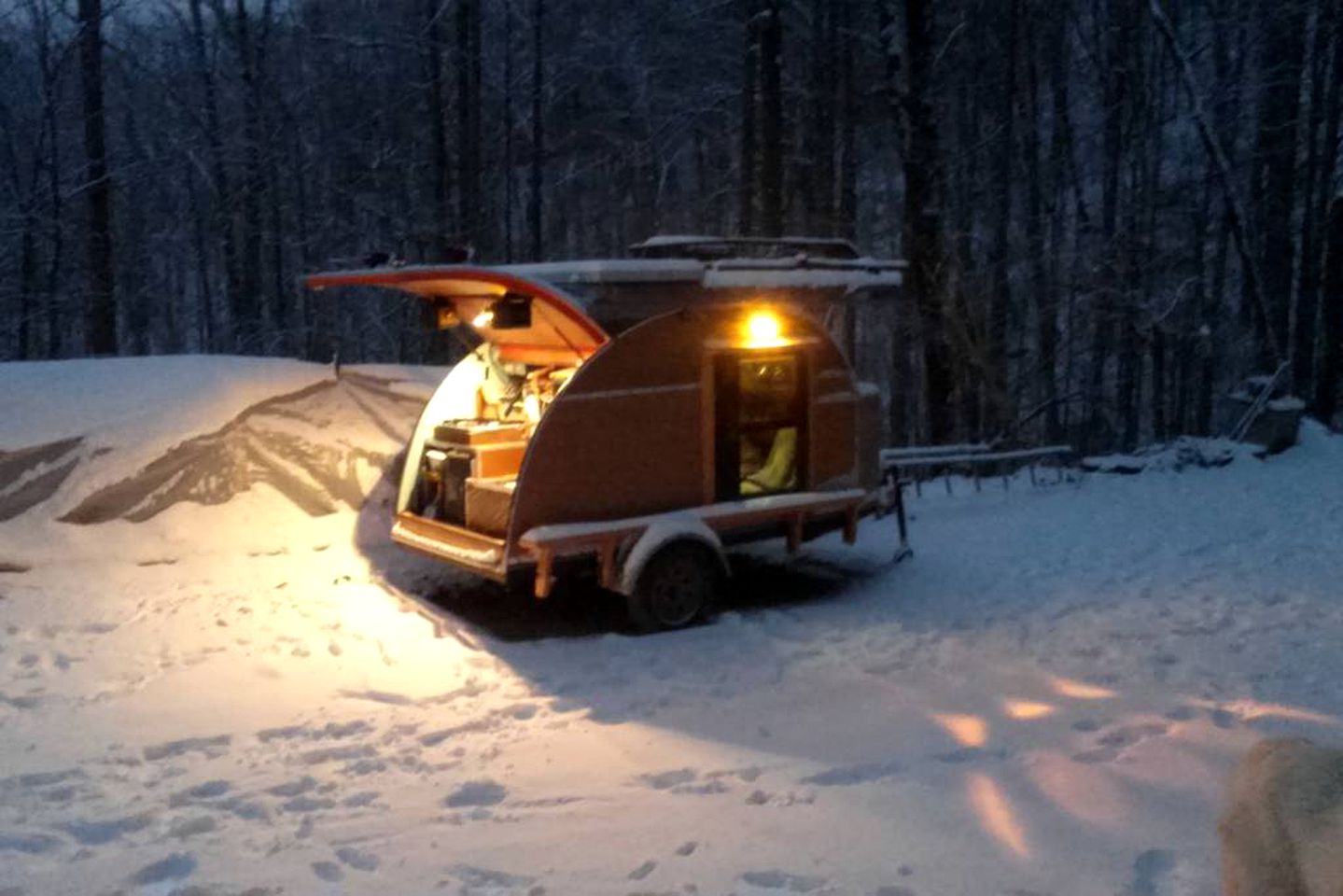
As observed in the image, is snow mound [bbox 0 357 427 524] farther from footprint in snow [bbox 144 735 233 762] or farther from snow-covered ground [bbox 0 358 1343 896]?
footprint in snow [bbox 144 735 233 762]

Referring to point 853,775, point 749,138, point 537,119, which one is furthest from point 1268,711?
point 537,119

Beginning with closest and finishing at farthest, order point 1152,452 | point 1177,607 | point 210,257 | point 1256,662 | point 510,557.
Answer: point 1256,662 → point 510,557 → point 1177,607 → point 1152,452 → point 210,257

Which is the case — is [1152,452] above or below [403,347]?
below

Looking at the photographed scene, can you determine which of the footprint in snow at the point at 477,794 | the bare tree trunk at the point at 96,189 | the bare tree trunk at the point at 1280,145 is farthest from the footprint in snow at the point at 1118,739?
the bare tree trunk at the point at 96,189

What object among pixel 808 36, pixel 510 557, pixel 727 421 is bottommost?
pixel 510 557

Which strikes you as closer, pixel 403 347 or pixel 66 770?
pixel 66 770

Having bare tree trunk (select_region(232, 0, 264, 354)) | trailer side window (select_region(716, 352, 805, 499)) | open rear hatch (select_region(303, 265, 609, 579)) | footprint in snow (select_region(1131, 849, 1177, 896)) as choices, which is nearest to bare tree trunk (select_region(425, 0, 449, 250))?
bare tree trunk (select_region(232, 0, 264, 354))

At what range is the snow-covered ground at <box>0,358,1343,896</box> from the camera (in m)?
5.07

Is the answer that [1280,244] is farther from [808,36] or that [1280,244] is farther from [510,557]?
[510,557]

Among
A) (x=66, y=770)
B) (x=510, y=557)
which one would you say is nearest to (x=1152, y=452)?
(x=510, y=557)

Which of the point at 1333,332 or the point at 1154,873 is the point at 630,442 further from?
the point at 1333,332

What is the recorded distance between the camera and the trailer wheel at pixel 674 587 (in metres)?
8.77

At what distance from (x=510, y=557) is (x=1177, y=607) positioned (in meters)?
4.87

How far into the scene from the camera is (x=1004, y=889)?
15.5 ft
